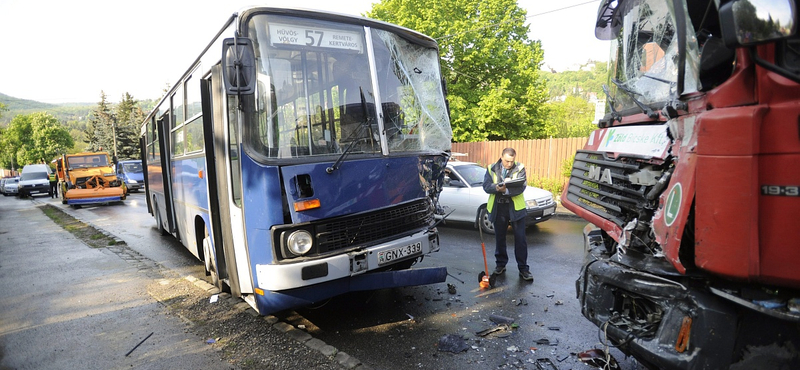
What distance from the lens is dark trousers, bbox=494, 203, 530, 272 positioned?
588 centimetres

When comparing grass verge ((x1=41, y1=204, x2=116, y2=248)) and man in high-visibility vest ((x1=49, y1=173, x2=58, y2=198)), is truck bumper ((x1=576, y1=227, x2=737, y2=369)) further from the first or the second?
man in high-visibility vest ((x1=49, y1=173, x2=58, y2=198))

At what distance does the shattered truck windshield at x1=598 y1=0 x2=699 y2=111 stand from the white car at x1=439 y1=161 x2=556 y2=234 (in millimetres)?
5345

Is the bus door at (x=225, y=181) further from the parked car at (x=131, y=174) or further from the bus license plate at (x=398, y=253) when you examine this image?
the parked car at (x=131, y=174)

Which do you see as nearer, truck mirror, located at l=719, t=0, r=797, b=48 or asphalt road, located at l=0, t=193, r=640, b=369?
truck mirror, located at l=719, t=0, r=797, b=48

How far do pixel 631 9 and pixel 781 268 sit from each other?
255cm

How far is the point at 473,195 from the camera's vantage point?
983cm

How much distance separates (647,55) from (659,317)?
1.91 m

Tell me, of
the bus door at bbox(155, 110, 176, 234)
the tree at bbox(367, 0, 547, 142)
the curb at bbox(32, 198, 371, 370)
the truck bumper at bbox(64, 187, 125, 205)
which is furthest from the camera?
the tree at bbox(367, 0, 547, 142)

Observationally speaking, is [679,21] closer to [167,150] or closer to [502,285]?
[502,285]

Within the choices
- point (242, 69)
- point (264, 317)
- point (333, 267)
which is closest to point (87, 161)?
point (264, 317)

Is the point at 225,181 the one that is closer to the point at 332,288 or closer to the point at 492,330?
the point at 332,288

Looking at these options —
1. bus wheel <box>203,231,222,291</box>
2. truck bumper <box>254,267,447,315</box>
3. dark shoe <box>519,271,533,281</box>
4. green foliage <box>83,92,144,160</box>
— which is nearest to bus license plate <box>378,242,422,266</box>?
truck bumper <box>254,267,447,315</box>

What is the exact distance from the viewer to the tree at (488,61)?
→ 24.4 m

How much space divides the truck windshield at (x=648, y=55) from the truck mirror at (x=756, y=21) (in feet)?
1.56
